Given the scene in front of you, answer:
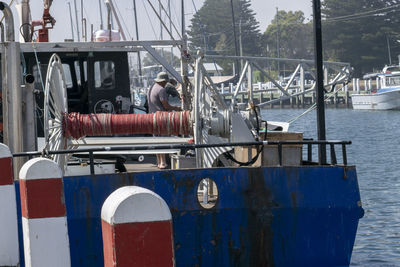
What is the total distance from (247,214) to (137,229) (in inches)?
207

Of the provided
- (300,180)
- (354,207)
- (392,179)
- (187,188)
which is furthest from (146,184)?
(392,179)

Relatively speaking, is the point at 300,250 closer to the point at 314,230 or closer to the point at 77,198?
the point at 314,230

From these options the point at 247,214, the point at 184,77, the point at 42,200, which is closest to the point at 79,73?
the point at 184,77

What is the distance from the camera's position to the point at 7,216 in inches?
329

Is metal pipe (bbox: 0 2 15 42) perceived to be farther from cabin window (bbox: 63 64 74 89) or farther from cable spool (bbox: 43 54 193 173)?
cabin window (bbox: 63 64 74 89)

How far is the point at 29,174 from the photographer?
7.34 m

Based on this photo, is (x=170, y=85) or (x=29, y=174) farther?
(x=170, y=85)

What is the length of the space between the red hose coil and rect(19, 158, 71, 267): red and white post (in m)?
A: 4.35

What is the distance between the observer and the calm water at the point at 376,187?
14875 mm

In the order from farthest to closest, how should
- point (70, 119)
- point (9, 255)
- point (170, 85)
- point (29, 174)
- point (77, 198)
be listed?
point (170, 85) < point (70, 119) < point (77, 198) < point (9, 255) < point (29, 174)

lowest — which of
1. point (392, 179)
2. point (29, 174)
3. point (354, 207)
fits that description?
point (392, 179)

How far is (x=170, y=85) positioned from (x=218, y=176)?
4610 millimetres

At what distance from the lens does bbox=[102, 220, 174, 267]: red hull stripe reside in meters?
5.35

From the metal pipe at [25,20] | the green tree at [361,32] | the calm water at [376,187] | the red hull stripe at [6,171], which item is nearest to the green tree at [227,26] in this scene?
the green tree at [361,32]
